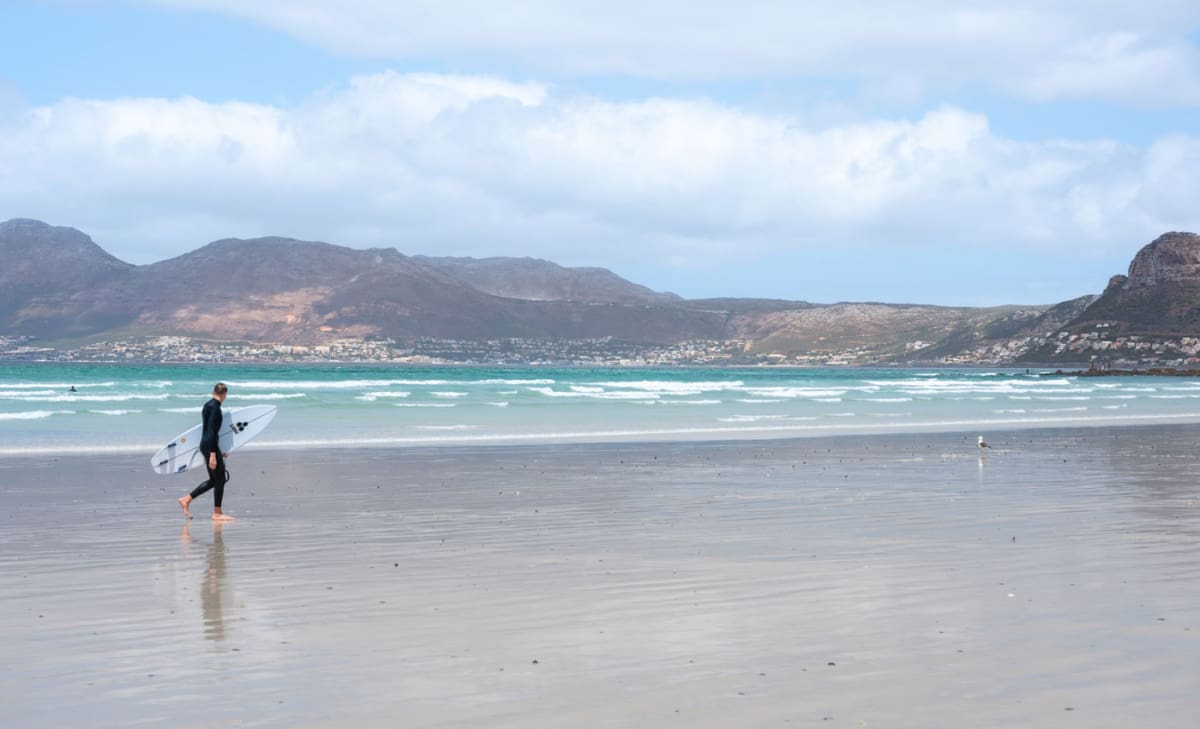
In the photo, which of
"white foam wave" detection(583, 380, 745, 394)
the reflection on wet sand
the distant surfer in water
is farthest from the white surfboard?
"white foam wave" detection(583, 380, 745, 394)

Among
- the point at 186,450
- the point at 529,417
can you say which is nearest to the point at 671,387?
the point at 529,417

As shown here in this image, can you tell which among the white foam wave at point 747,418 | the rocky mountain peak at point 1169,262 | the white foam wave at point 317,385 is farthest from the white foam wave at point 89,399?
the rocky mountain peak at point 1169,262

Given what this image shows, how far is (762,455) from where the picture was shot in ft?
79.8

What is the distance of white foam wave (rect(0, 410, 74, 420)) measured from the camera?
1531 inches

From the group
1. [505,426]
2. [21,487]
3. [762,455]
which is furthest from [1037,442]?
[21,487]

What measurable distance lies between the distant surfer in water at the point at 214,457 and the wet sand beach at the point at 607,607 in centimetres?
41

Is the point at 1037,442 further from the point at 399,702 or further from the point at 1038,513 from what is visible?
the point at 399,702

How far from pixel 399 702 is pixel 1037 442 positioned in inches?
990

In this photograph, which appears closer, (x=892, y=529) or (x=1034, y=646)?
(x=1034, y=646)

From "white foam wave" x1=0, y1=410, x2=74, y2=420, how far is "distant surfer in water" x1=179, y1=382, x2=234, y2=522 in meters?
26.7

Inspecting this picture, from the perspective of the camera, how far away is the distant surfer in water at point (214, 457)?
14.5 meters

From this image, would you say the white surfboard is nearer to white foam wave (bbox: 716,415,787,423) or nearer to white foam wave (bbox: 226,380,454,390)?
white foam wave (bbox: 716,415,787,423)

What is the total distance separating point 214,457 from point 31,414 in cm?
2946

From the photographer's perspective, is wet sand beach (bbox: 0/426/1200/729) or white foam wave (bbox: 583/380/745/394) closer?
wet sand beach (bbox: 0/426/1200/729)
